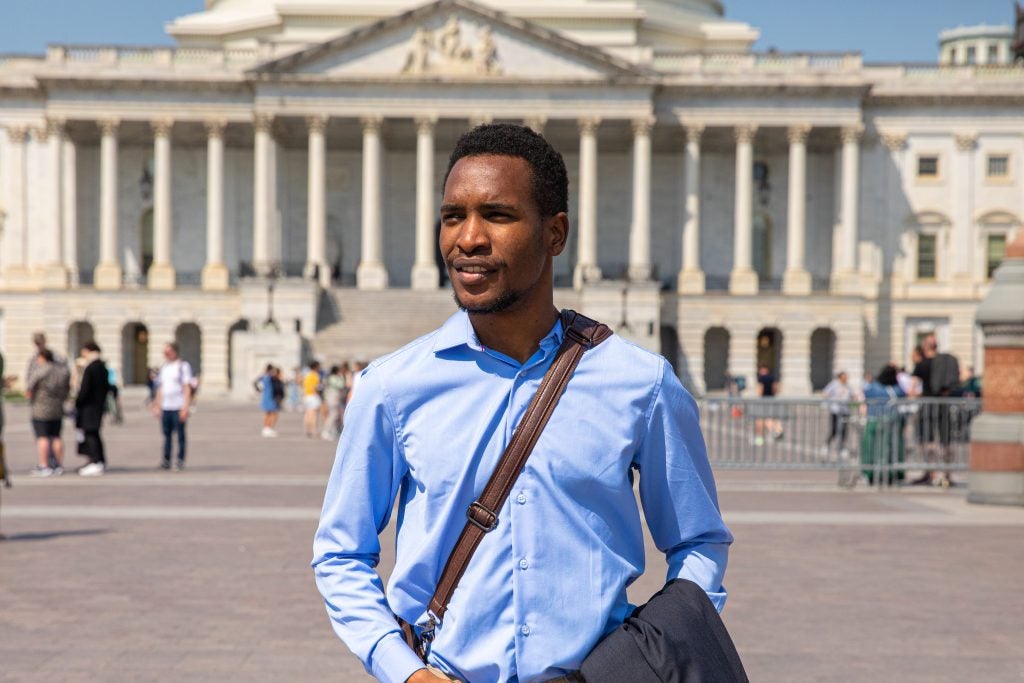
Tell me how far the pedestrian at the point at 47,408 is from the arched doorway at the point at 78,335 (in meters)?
47.7

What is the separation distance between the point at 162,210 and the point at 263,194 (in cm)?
537

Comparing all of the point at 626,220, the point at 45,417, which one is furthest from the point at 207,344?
the point at 45,417

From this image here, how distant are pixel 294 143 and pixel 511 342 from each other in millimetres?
71114

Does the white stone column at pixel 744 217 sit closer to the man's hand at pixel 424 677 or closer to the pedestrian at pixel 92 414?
the pedestrian at pixel 92 414

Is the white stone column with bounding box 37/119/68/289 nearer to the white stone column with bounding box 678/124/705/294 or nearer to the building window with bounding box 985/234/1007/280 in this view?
the white stone column with bounding box 678/124/705/294

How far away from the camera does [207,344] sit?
223 ft

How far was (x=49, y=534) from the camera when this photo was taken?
49.0 ft

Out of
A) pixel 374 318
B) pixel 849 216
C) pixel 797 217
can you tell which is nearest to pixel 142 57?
pixel 374 318

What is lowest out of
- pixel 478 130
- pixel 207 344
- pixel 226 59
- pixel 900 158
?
pixel 207 344

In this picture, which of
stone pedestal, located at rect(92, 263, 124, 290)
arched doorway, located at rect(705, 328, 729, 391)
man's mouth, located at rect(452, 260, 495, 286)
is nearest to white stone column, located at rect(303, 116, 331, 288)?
stone pedestal, located at rect(92, 263, 124, 290)

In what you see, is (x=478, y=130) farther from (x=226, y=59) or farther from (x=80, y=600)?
(x=226, y=59)

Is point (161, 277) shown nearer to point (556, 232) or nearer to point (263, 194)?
point (263, 194)

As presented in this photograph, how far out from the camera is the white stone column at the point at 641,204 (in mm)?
67500

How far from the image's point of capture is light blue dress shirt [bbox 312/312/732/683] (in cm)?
361
